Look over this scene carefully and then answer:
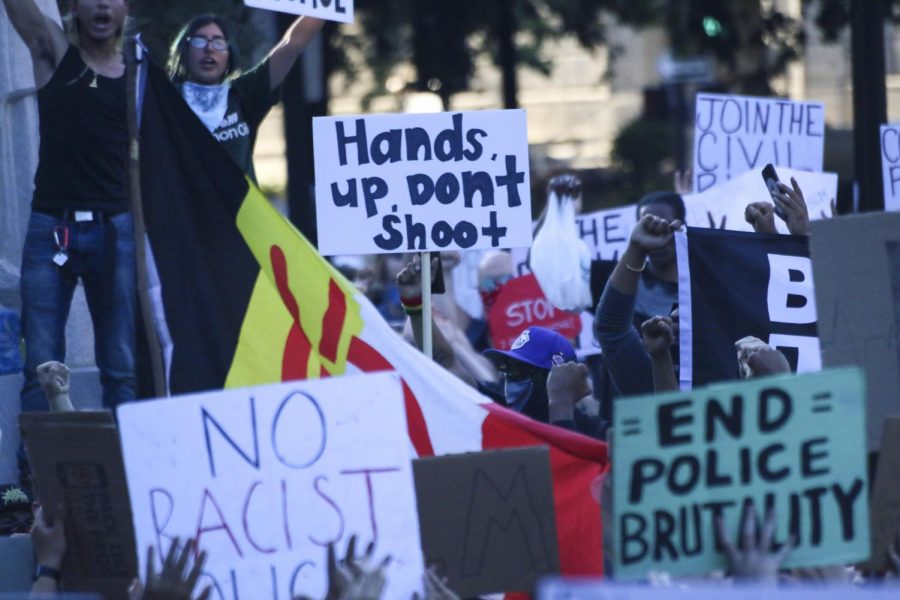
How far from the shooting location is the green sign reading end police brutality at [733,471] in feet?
12.0

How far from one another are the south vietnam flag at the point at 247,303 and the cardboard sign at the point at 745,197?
2804 millimetres

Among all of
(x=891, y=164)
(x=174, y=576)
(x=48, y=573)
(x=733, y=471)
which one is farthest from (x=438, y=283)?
(x=733, y=471)

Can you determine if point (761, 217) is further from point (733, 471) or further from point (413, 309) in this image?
point (733, 471)

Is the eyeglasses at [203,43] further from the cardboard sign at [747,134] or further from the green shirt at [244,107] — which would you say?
the cardboard sign at [747,134]

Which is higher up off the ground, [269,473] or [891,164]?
[891,164]

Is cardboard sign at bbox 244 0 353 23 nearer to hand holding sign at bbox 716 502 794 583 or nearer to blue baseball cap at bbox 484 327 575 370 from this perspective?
blue baseball cap at bbox 484 327 575 370

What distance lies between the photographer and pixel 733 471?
3668 millimetres

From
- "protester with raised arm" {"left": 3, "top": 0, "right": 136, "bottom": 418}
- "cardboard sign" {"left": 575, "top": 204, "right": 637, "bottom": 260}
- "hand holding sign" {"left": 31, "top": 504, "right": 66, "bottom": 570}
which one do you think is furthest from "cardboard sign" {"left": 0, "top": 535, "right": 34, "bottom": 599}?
"cardboard sign" {"left": 575, "top": 204, "right": 637, "bottom": 260}

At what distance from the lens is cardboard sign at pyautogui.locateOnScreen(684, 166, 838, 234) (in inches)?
296

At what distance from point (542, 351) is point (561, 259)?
1.86m

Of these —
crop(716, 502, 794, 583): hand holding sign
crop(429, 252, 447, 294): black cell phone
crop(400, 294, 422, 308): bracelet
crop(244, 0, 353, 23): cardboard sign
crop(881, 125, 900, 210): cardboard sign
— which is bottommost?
crop(716, 502, 794, 583): hand holding sign

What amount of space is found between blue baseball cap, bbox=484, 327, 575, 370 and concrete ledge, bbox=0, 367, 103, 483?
5.25 feet

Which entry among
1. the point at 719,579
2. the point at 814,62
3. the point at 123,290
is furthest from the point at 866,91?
the point at 814,62

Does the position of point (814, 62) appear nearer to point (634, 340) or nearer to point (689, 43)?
point (689, 43)
